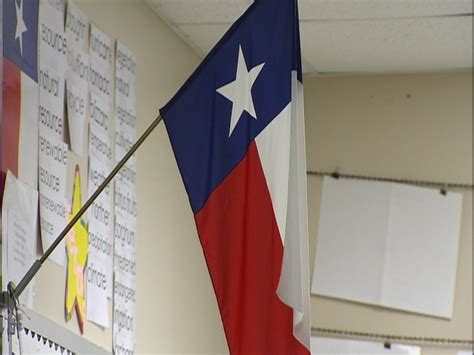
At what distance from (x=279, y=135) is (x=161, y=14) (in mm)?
1496

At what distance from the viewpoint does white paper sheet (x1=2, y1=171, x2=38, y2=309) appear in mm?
2668

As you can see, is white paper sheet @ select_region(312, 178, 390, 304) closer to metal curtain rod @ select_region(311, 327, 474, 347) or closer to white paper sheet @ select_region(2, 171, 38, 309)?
metal curtain rod @ select_region(311, 327, 474, 347)

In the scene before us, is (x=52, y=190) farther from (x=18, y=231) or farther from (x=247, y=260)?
(x=247, y=260)

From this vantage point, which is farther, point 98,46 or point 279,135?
point 98,46

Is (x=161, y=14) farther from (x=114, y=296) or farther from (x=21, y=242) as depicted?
(x=21, y=242)

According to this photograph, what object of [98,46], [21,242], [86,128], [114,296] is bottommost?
[114,296]

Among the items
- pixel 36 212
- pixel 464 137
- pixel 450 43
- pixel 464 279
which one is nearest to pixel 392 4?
pixel 450 43

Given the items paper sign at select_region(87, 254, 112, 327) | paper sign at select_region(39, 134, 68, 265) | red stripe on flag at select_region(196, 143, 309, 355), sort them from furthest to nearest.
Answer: paper sign at select_region(87, 254, 112, 327)
paper sign at select_region(39, 134, 68, 265)
red stripe on flag at select_region(196, 143, 309, 355)

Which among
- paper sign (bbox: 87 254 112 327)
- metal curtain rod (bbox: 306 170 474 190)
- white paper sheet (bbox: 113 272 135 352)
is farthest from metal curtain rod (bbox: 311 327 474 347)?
paper sign (bbox: 87 254 112 327)

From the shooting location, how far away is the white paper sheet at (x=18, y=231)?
267 centimetres

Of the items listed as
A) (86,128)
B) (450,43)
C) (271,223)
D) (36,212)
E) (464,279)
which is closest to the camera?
(271,223)

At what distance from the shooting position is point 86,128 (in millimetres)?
3281

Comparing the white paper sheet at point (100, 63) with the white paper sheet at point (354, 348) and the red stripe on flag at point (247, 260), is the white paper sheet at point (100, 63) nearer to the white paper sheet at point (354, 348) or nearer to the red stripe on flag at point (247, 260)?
the red stripe on flag at point (247, 260)

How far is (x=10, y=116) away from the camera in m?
2.75
